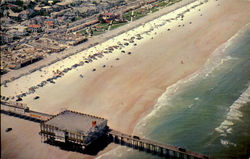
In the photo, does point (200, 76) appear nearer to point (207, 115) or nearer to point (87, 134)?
point (207, 115)

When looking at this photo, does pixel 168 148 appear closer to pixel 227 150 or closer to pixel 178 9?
pixel 227 150

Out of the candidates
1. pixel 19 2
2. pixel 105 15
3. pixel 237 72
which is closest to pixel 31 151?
pixel 237 72

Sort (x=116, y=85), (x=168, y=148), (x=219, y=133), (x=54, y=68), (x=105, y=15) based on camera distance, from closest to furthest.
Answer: (x=168, y=148) → (x=219, y=133) → (x=116, y=85) → (x=54, y=68) → (x=105, y=15)

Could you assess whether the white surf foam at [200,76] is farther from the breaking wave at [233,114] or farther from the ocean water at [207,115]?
the breaking wave at [233,114]

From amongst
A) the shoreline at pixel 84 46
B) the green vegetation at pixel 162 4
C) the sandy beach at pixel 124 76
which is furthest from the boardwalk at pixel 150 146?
the green vegetation at pixel 162 4

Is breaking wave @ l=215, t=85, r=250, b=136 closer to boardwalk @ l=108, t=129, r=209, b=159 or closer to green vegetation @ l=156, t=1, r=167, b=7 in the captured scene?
boardwalk @ l=108, t=129, r=209, b=159

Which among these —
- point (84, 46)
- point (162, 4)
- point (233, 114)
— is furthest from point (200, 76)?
point (162, 4)
